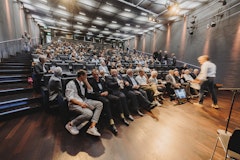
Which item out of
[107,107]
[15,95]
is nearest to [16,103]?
[15,95]

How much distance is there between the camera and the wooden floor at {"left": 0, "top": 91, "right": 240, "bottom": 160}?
5.06 ft

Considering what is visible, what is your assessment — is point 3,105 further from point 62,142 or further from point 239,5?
point 239,5

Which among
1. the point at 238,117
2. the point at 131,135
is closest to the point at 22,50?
the point at 131,135

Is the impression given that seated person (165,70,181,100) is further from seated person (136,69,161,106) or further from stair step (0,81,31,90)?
stair step (0,81,31,90)

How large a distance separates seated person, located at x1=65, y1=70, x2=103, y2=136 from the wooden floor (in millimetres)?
131

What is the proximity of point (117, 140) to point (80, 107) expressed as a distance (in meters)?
0.80

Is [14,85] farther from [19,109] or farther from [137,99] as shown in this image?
[137,99]

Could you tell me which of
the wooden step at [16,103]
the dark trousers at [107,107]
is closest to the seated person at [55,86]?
the wooden step at [16,103]

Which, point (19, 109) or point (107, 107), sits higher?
point (107, 107)

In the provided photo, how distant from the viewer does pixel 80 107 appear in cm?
194

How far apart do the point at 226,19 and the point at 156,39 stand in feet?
20.8

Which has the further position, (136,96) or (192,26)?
(192,26)

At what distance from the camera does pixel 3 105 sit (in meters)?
2.36

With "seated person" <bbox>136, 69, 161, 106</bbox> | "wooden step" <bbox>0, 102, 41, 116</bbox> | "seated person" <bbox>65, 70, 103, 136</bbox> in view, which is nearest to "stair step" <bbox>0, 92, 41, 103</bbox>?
"wooden step" <bbox>0, 102, 41, 116</bbox>
